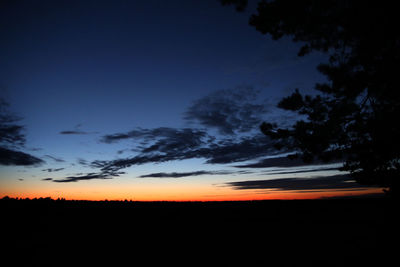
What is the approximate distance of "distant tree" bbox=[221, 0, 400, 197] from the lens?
26.7 ft

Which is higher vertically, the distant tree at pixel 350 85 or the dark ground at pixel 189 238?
the distant tree at pixel 350 85

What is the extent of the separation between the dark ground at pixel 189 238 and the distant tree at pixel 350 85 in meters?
2.59

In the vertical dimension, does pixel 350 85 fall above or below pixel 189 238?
above

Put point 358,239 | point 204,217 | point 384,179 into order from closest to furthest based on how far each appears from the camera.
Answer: point 358,239
point 384,179
point 204,217

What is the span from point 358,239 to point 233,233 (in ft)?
13.9

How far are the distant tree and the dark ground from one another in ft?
8.49

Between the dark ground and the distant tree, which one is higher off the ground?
the distant tree

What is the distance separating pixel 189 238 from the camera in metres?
8.32

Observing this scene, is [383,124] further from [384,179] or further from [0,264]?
[0,264]

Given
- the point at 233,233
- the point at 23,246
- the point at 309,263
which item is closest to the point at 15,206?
the point at 23,246

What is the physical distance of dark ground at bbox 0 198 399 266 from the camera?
6363 mm

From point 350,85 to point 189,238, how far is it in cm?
858

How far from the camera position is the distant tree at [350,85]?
26.7 ft

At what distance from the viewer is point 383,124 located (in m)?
9.37
